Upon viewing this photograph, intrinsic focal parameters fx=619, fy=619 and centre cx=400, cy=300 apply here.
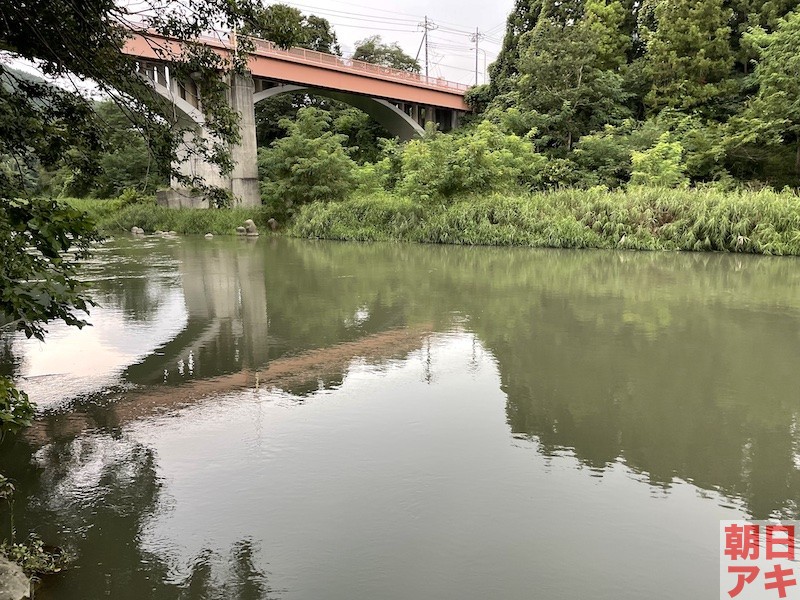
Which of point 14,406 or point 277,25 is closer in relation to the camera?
point 14,406

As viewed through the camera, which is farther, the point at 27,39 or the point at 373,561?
the point at 27,39

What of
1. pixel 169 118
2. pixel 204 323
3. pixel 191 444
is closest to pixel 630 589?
pixel 191 444

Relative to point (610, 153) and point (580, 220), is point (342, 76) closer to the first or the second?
point (610, 153)

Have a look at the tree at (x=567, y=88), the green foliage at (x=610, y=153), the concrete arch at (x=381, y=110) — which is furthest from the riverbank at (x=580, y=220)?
the concrete arch at (x=381, y=110)

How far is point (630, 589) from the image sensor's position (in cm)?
245

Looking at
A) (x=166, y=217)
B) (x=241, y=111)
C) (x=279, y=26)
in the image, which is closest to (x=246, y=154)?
(x=241, y=111)

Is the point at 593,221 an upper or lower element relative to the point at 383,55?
lower

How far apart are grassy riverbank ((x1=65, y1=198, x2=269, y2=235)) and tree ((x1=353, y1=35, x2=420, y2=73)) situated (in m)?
21.5

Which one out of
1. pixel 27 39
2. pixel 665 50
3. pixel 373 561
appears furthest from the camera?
pixel 665 50

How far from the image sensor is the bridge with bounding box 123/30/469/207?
24359mm

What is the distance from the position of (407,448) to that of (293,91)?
88.5 ft

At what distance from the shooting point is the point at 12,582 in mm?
2188

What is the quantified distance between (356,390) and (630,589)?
285 centimetres

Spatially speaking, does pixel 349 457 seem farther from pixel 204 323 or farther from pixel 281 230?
pixel 281 230
